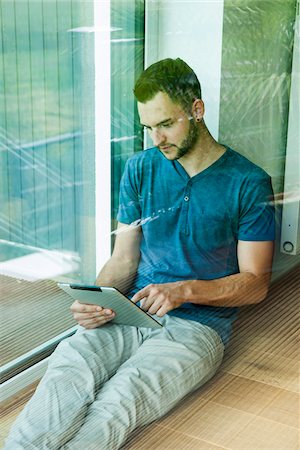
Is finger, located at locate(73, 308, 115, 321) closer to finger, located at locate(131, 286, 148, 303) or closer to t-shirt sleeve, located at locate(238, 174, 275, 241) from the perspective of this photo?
finger, located at locate(131, 286, 148, 303)

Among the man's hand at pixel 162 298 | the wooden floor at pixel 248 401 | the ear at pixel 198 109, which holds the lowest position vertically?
the wooden floor at pixel 248 401

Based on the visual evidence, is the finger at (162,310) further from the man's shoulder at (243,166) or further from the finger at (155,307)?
the man's shoulder at (243,166)

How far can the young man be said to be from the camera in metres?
1.28

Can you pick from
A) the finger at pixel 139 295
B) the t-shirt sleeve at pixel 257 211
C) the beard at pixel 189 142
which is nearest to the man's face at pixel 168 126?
the beard at pixel 189 142

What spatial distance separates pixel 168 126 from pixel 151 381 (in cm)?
46

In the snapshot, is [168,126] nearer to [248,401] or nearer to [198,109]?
[198,109]

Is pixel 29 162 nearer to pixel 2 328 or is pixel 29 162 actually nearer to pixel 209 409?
pixel 2 328

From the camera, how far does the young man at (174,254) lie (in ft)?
4.21

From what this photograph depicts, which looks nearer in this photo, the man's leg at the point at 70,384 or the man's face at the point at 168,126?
the man's leg at the point at 70,384

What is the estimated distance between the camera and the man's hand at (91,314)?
131 centimetres

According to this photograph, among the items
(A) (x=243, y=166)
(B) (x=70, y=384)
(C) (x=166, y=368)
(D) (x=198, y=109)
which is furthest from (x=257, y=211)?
(B) (x=70, y=384)

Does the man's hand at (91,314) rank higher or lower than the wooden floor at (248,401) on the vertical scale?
higher

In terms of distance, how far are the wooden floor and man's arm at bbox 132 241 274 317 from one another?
0.13ft

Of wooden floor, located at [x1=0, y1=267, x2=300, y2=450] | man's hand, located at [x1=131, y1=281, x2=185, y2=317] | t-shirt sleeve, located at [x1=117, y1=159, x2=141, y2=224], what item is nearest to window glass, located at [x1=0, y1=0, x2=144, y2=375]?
t-shirt sleeve, located at [x1=117, y1=159, x2=141, y2=224]
